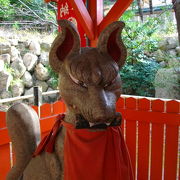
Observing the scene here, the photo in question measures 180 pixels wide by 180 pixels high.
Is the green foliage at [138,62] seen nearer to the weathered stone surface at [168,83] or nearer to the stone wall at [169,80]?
the stone wall at [169,80]

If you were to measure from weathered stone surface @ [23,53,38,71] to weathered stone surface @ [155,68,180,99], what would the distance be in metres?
5.00

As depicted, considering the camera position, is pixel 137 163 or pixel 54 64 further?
pixel 137 163

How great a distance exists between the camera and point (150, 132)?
90.8 inches

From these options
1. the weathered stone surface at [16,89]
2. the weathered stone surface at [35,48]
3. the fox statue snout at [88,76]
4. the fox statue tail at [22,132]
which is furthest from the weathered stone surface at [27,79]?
the fox statue snout at [88,76]

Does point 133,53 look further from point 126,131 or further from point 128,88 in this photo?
point 126,131

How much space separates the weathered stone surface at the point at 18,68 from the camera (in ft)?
28.7

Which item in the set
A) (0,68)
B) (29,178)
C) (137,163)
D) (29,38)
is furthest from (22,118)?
(29,38)

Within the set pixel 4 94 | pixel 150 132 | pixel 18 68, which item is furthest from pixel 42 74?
pixel 150 132

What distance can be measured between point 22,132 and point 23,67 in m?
7.94

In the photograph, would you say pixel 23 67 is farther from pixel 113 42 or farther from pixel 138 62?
pixel 113 42

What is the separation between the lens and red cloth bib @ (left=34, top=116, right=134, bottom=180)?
1.12m

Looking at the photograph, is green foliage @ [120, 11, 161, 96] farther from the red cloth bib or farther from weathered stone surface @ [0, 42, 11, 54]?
the red cloth bib

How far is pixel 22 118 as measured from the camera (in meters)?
1.33

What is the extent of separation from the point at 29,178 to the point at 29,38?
31.5 ft
